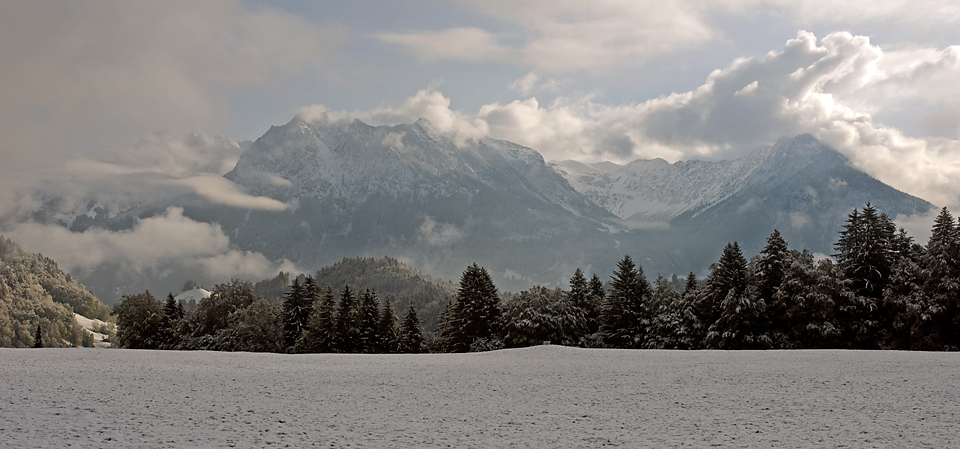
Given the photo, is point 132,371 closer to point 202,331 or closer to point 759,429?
point 759,429

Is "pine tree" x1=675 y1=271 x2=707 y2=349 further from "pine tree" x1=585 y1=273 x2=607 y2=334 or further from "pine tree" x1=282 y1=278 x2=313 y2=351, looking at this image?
"pine tree" x1=282 y1=278 x2=313 y2=351

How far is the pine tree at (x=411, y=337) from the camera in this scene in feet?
206

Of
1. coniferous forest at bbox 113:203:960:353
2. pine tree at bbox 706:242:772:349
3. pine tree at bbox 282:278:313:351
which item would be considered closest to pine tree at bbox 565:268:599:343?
coniferous forest at bbox 113:203:960:353

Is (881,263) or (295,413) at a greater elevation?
(881,263)

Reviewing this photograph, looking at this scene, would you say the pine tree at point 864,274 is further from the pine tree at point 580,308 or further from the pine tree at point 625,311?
the pine tree at point 580,308

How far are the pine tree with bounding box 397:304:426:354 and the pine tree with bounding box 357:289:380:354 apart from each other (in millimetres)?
2830

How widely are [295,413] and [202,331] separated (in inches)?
2422

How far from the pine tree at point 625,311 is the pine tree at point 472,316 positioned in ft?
35.9

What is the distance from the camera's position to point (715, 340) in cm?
4659

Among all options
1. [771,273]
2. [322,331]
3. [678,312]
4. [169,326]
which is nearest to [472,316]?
[322,331]

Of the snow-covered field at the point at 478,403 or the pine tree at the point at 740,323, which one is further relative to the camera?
the pine tree at the point at 740,323

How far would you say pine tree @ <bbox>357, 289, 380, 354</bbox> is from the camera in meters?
60.4

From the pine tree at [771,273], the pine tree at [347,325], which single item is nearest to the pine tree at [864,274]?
the pine tree at [771,273]

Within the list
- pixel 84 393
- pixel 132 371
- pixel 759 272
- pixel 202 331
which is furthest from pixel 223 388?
pixel 202 331
